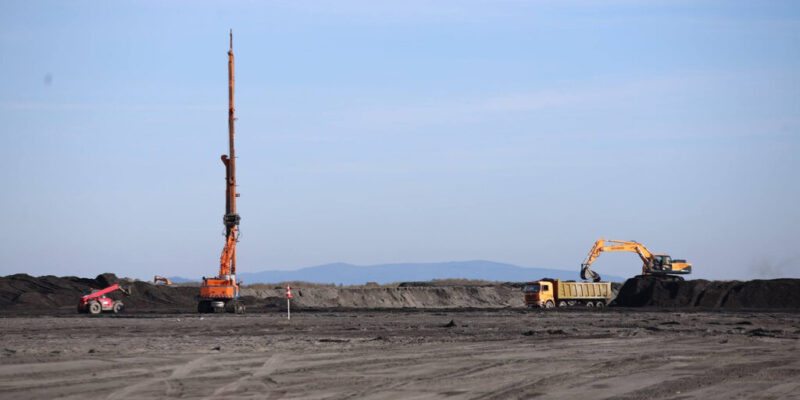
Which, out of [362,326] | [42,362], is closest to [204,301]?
[362,326]

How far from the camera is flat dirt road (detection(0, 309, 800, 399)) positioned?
55.5 feet

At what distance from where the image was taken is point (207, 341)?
2877 centimetres

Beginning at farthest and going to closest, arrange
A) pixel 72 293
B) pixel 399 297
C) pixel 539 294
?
1. pixel 399 297
2. pixel 72 293
3. pixel 539 294

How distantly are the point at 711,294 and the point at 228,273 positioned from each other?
131ft

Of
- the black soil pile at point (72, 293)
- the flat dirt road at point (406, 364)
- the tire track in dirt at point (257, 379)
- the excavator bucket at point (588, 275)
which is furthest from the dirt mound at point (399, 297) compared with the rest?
the tire track in dirt at point (257, 379)

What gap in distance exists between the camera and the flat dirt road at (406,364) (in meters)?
16.9

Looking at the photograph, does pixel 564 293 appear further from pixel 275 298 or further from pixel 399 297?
pixel 399 297

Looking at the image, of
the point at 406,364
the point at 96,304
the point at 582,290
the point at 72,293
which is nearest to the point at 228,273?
the point at 96,304

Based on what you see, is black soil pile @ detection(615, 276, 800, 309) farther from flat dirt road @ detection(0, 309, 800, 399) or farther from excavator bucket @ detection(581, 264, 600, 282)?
flat dirt road @ detection(0, 309, 800, 399)

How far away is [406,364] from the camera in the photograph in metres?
21.4

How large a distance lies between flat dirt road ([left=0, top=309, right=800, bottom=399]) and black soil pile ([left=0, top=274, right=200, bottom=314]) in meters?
→ 38.5

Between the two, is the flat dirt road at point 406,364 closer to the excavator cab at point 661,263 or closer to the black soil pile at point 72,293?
the black soil pile at point 72,293

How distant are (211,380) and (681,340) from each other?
16792 mm

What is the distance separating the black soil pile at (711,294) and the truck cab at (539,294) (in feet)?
36.2
